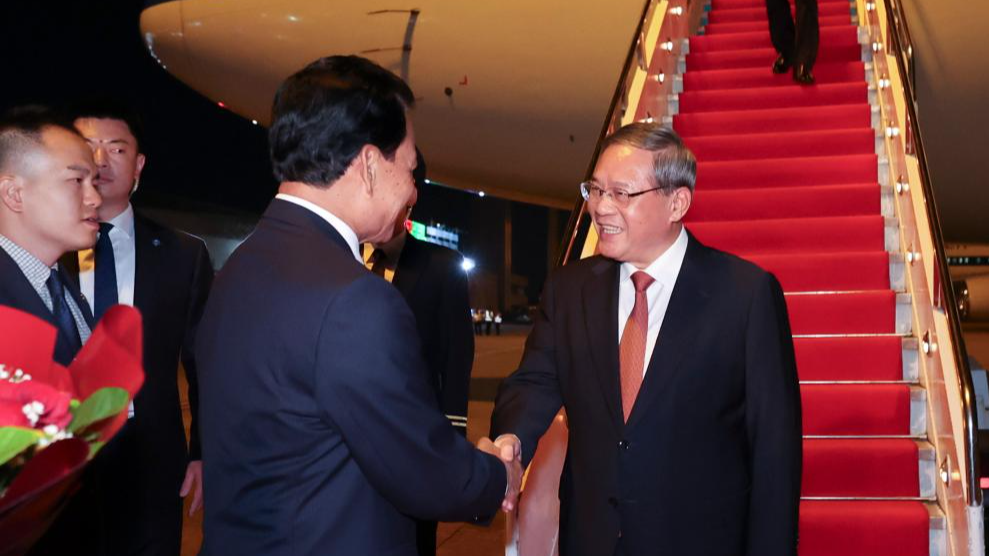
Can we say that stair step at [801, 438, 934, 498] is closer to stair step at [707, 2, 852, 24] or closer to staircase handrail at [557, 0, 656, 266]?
staircase handrail at [557, 0, 656, 266]

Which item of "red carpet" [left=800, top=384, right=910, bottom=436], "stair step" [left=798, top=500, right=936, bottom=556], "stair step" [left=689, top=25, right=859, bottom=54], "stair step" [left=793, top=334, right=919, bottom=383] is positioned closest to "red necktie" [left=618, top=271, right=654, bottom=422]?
"stair step" [left=798, top=500, right=936, bottom=556]

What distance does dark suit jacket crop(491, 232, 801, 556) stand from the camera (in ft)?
6.77

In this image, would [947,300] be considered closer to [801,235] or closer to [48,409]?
[801,235]

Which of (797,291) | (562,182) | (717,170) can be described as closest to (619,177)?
(797,291)

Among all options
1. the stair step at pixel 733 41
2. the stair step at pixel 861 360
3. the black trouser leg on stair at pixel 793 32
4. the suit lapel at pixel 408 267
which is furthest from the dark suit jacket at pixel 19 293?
the stair step at pixel 733 41

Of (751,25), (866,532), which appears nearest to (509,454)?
(866,532)

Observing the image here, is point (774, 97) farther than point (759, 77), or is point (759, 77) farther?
point (759, 77)

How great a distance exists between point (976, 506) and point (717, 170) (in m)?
2.99

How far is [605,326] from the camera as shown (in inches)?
86.7

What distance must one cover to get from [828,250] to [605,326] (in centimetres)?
313

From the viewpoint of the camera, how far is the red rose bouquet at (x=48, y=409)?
0.91 meters

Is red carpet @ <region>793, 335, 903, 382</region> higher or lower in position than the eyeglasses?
lower

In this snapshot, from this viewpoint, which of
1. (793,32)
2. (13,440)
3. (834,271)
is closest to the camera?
(13,440)

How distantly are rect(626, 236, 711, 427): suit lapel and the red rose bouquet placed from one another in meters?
1.24
